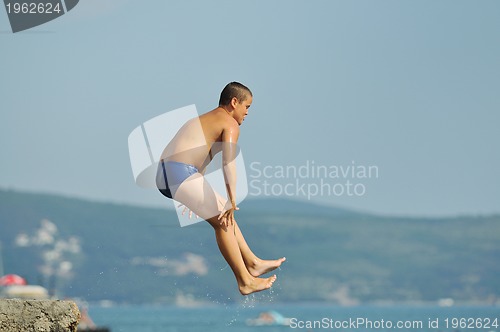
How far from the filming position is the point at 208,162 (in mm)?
12625

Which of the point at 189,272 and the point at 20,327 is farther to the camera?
the point at 189,272

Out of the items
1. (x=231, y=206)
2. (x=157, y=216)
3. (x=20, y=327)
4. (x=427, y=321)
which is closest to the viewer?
(x=20, y=327)

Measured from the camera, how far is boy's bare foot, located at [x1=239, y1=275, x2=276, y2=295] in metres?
12.6

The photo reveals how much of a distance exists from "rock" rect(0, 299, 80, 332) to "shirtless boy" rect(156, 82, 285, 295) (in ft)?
7.97

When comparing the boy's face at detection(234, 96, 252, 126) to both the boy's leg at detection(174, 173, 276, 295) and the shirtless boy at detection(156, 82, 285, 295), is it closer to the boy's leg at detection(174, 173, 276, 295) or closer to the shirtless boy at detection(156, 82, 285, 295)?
the shirtless boy at detection(156, 82, 285, 295)

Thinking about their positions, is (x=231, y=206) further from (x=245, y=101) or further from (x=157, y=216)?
(x=157, y=216)

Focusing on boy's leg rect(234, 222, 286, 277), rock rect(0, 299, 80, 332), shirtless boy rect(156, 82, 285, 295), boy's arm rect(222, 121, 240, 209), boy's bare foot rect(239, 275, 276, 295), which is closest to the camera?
rock rect(0, 299, 80, 332)

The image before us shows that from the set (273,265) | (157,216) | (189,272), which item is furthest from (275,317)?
(273,265)

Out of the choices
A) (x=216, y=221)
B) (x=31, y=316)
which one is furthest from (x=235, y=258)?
(x=31, y=316)

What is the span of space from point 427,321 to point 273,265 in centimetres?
14697

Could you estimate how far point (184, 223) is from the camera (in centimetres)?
1251

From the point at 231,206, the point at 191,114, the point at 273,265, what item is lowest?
the point at 273,265

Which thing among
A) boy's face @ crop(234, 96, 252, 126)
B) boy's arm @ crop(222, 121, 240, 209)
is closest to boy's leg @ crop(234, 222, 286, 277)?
boy's arm @ crop(222, 121, 240, 209)

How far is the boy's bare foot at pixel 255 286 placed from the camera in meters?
12.6
